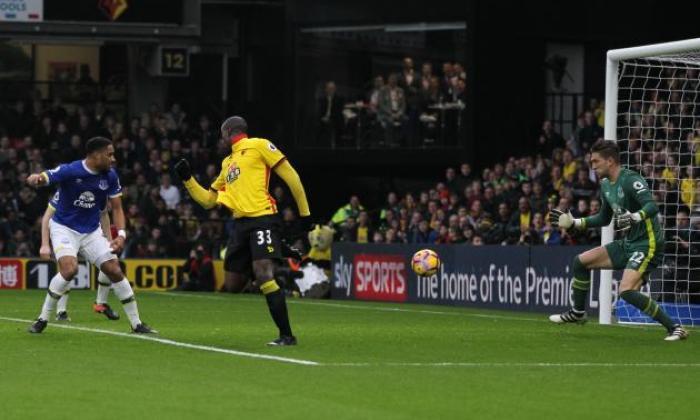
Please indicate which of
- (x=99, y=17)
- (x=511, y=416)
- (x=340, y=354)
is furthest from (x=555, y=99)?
(x=511, y=416)

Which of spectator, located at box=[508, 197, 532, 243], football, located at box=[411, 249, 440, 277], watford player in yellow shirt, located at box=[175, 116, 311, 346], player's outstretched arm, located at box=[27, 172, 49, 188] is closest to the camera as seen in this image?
watford player in yellow shirt, located at box=[175, 116, 311, 346]

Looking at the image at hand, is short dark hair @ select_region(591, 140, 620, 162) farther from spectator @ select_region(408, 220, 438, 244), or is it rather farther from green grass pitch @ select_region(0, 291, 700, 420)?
spectator @ select_region(408, 220, 438, 244)

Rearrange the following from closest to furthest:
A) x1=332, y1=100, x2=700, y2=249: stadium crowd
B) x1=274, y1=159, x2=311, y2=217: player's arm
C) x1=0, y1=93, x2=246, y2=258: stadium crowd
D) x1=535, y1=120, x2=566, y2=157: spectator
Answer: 1. x1=274, y1=159, x2=311, y2=217: player's arm
2. x1=332, y1=100, x2=700, y2=249: stadium crowd
3. x1=535, y1=120, x2=566, y2=157: spectator
4. x1=0, y1=93, x2=246, y2=258: stadium crowd

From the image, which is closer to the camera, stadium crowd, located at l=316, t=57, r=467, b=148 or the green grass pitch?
the green grass pitch

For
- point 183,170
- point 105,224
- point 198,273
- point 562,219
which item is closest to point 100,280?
point 105,224

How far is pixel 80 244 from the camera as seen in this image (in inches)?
659

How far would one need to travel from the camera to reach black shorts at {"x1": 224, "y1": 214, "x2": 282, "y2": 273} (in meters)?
14.6

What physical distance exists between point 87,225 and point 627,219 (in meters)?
5.68

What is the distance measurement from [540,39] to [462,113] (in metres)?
2.73

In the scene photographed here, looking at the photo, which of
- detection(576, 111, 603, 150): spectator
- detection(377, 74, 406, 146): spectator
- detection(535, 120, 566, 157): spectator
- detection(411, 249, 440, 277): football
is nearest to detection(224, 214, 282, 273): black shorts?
detection(411, 249, 440, 277): football

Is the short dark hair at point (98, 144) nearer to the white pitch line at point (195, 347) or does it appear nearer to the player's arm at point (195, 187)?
the player's arm at point (195, 187)

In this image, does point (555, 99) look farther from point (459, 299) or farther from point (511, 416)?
point (511, 416)

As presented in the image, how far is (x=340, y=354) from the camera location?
561 inches

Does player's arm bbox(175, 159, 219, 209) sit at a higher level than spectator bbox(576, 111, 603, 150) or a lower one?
lower
